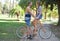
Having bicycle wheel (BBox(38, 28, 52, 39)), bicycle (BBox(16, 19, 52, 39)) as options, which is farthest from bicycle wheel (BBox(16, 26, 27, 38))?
bicycle wheel (BBox(38, 28, 52, 39))

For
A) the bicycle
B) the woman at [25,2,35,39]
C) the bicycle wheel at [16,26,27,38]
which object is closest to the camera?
the woman at [25,2,35,39]

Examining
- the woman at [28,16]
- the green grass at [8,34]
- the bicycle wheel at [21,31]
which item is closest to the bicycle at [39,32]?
the bicycle wheel at [21,31]

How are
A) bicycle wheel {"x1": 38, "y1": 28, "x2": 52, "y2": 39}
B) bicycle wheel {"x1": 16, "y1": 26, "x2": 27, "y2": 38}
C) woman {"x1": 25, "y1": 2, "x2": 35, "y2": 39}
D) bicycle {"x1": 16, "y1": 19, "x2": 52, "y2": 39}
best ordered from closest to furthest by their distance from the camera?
woman {"x1": 25, "y1": 2, "x2": 35, "y2": 39}, bicycle wheel {"x1": 16, "y1": 26, "x2": 27, "y2": 38}, bicycle {"x1": 16, "y1": 19, "x2": 52, "y2": 39}, bicycle wheel {"x1": 38, "y1": 28, "x2": 52, "y2": 39}

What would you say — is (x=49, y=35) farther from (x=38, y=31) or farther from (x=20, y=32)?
(x=20, y=32)

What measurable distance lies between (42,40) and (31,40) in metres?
0.55

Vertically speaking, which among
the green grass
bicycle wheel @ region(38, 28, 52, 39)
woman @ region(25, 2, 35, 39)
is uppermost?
woman @ region(25, 2, 35, 39)

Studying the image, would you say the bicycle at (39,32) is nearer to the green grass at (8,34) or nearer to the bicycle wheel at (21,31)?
the bicycle wheel at (21,31)

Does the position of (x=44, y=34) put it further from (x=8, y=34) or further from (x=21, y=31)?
(x=8, y=34)

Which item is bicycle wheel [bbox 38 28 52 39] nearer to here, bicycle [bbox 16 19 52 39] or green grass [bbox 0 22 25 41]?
bicycle [bbox 16 19 52 39]

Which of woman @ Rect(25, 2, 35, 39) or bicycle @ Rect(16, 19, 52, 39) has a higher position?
woman @ Rect(25, 2, 35, 39)

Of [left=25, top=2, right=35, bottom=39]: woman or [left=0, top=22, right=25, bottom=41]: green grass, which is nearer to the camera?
[left=25, top=2, right=35, bottom=39]: woman

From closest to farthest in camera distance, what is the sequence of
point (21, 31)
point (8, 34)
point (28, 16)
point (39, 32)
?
point (28, 16) < point (21, 31) < point (39, 32) < point (8, 34)

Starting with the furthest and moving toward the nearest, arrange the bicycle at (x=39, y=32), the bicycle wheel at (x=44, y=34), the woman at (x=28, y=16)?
the bicycle wheel at (x=44, y=34) → the bicycle at (x=39, y=32) → the woman at (x=28, y=16)

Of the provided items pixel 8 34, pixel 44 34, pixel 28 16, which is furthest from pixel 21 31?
pixel 8 34
